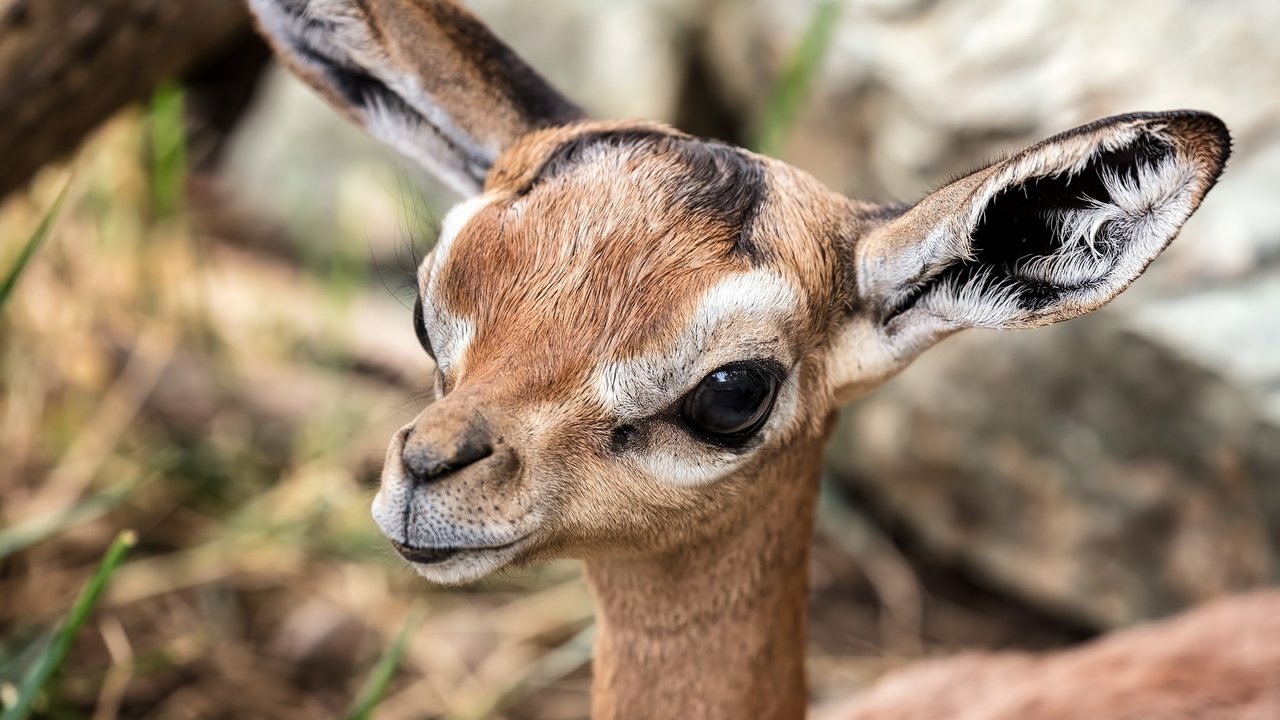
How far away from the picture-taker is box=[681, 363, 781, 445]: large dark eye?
1.75 meters

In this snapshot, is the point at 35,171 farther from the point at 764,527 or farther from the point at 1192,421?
the point at 1192,421

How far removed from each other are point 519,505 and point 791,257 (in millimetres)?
566

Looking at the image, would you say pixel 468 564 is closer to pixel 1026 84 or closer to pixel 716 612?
pixel 716 612

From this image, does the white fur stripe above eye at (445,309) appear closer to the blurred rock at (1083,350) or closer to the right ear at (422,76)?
the right ear at (422,76)

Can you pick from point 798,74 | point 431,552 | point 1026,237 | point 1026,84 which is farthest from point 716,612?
point 1026,84

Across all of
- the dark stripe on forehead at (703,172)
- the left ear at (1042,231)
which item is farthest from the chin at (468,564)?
the left ear at (1042,231)

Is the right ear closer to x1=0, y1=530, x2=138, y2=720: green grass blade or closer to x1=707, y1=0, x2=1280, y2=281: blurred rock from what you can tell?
x1=0, y1=530, x2=138, y2=720: green grass blade

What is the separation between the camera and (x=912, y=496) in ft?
13.0

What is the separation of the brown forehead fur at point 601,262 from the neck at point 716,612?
34 cm

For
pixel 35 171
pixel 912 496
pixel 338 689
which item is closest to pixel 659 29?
pixel 912 496

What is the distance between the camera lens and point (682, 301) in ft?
5.68

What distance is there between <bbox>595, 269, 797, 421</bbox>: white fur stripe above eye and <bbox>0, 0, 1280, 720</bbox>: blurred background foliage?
1.21 meters

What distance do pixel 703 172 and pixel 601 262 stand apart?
242 millimetres

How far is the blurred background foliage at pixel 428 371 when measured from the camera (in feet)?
10.2
